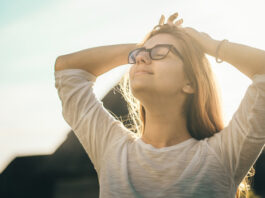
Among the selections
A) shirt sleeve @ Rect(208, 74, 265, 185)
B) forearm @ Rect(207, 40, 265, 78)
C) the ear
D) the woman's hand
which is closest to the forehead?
the woman's hand

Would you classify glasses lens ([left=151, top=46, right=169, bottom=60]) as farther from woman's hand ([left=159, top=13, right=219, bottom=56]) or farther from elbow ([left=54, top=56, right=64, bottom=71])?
elbow ([left=54, top=56, right=64, bottom=71])

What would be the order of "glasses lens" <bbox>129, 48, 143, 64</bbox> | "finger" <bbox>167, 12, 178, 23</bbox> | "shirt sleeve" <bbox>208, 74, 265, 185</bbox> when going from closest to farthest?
"shirt sleeve" <bbox>208, 74, 265, 185</bbox>
"glasses lens" <bbox>129, 48, 143, 64</bbox>
"finger" <bbox>167, 12, 178, 23</bbox>

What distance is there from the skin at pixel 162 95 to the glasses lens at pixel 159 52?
3 cm

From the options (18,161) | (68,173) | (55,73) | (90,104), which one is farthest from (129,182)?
(18,161)

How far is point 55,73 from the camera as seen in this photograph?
2.29 meters

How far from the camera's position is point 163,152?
1977 mm

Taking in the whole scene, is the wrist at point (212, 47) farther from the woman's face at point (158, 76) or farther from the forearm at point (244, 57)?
the woman's face at point (158, 76)

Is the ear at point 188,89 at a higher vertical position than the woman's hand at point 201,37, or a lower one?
lower

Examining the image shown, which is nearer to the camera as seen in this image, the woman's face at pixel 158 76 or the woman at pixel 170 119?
the woman at pixel 170 119

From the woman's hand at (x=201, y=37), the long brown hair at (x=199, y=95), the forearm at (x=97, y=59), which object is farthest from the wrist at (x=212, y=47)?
the forearm at (x=97, y=59)

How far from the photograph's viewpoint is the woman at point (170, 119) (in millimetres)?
1785

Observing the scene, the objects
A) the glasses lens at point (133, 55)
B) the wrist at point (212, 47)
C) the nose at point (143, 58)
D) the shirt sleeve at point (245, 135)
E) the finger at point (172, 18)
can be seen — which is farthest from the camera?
the finger at point (172, 18)

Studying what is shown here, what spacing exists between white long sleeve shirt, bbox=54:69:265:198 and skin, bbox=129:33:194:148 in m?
0.11

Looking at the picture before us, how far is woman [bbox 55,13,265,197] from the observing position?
5.86 feet
